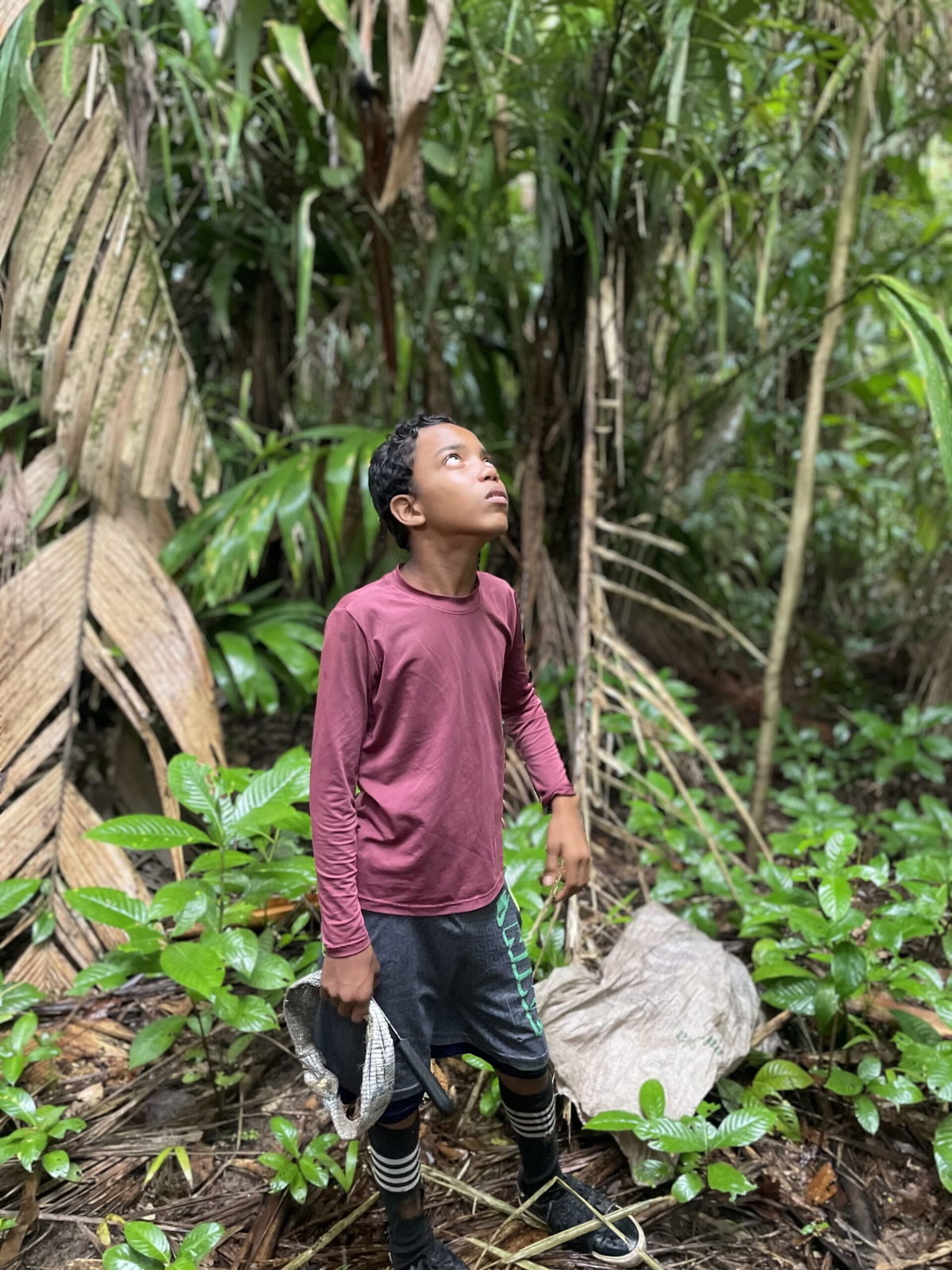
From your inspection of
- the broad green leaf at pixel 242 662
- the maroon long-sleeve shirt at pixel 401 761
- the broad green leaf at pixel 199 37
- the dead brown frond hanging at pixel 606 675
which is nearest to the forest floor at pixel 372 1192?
the dead brown frond hanging at pixel 606 675

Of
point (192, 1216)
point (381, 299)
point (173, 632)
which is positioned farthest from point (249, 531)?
point (192, 1216)

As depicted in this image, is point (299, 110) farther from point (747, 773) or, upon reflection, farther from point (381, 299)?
point (747, 773)

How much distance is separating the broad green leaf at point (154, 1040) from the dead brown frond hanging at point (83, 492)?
0.37m

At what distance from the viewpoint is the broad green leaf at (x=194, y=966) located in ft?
4.33

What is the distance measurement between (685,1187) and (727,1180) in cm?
6

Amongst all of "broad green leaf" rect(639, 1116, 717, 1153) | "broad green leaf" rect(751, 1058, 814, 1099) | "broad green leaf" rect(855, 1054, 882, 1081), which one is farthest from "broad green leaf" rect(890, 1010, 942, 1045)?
"broad green leaf" rect(639, 1116, 717, 1153)

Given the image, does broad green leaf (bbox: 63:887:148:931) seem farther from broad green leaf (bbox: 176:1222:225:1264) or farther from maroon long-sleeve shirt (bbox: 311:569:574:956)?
maroon long-sleeve shirt (bbox: 311:569:574:956)

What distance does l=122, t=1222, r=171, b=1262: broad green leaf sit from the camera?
45.8 inches

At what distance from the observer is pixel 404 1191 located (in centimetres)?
122

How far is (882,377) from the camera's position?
3488 mm

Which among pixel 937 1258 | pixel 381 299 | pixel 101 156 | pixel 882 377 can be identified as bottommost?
pixel 937 1258

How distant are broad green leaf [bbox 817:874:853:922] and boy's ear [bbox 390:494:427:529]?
1063 millimetres

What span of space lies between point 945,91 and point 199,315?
8.01 feet

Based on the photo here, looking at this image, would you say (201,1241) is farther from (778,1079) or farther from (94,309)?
(94,309)
